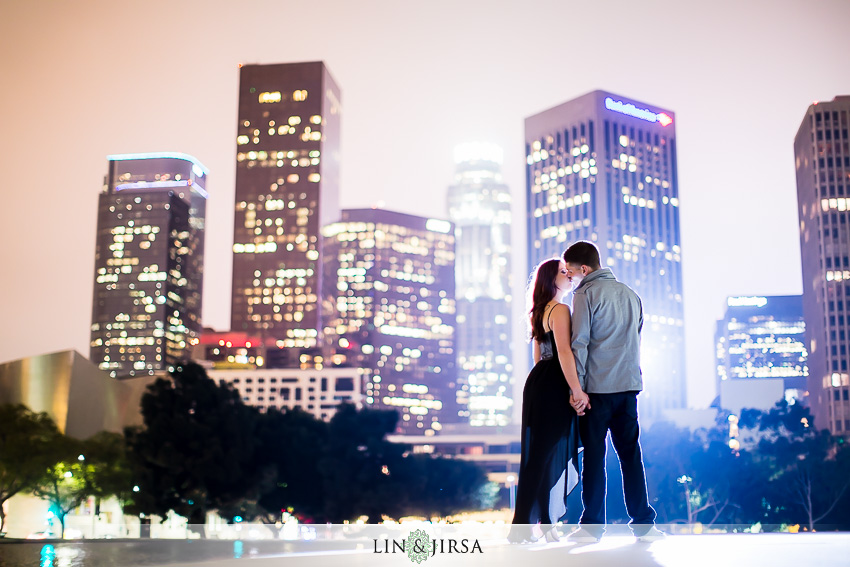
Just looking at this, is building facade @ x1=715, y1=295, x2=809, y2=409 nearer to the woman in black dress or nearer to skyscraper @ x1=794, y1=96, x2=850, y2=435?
skyscraper @ x1=794, y1=96, x2=850, y2=435

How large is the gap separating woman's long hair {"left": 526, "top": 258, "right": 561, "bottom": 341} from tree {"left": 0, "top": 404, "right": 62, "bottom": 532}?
44539 mm

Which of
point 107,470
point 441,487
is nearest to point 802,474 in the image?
point 441,487

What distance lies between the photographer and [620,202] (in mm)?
153875

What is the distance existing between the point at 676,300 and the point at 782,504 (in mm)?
111248

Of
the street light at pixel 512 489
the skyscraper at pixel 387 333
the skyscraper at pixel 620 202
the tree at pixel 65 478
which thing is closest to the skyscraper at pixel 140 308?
the skyscraper at pixel 387 333

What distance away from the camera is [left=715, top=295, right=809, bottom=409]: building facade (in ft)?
525

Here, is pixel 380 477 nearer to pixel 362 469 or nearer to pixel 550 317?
pixel 362 469

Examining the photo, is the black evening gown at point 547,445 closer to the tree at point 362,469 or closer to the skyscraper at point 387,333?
the tree at point 362,469

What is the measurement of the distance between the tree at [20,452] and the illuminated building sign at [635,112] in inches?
4850

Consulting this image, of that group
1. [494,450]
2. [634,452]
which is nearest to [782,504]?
[634,452]

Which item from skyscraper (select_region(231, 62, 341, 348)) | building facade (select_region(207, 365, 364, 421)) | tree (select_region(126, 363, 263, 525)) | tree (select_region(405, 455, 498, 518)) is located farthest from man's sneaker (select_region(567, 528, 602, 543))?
skyscraper (select_region(231, 62, 341, 348))

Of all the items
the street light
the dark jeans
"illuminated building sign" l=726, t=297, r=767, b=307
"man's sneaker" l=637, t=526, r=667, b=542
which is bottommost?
the street light

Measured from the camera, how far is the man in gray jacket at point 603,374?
258 inches

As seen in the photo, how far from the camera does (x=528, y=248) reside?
159250 millimetres
